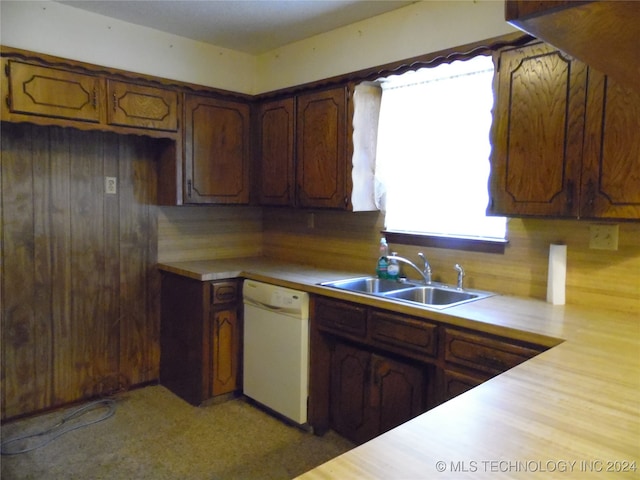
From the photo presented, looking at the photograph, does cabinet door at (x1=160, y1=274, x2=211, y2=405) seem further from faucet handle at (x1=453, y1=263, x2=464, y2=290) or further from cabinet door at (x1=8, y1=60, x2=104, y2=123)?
faucet handle at (x1=453, y1=263, x2=464, y2=290)

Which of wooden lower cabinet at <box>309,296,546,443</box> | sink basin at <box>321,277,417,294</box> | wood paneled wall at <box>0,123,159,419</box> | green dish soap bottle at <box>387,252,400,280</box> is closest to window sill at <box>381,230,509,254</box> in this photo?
green dish soap bottle at <box>387,252,400,280</box>

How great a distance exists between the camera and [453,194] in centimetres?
279

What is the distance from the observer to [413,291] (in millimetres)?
2736

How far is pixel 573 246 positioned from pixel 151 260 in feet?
8.69

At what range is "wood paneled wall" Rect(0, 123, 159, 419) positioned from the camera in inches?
114

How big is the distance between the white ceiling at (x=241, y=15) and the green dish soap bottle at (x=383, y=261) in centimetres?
140

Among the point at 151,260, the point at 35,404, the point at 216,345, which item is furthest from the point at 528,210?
the point at 35,404

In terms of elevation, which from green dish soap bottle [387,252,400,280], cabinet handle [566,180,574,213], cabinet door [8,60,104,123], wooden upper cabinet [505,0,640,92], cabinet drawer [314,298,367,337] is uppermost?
cabinet door [8,60,104,123]

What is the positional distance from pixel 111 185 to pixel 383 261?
73.1 inches

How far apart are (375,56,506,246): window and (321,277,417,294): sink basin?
1.12ft

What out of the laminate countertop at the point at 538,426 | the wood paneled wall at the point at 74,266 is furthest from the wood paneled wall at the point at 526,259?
the wood paneled wall at the point at 74,266

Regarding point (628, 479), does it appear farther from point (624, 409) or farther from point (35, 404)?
point (35, 404)

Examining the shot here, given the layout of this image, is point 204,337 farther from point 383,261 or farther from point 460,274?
point 460,274

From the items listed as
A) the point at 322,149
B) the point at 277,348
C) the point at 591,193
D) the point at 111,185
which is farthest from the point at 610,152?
the point at 111,185
